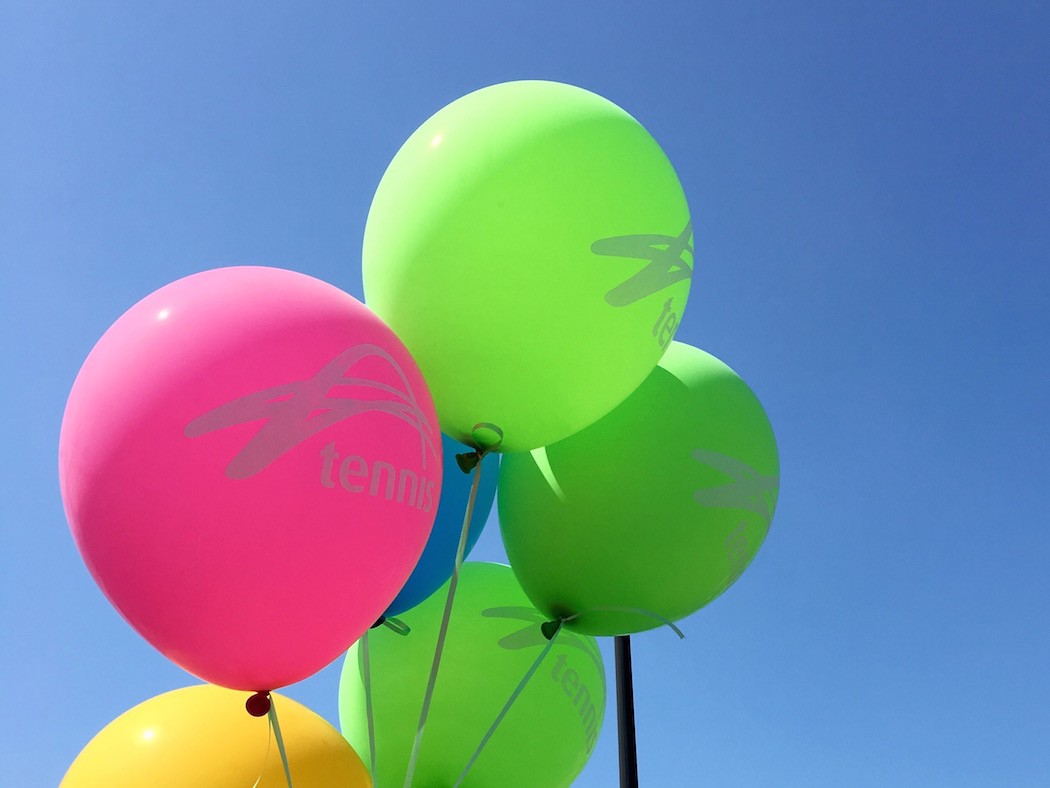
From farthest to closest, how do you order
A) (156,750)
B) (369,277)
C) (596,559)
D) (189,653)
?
(596,559) → (369,277) → (156,750) → (189,653)

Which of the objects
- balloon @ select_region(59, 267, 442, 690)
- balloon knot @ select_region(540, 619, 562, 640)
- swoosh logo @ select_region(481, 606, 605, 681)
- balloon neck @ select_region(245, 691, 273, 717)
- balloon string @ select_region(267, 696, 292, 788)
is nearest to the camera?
balloon @ select_region(59, 267, 442, 690)

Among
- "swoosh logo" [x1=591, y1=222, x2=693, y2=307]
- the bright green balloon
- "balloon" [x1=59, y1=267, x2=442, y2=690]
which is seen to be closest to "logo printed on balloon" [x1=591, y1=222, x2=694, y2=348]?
"swoosh logo" [x1=591, y1=222, x2=693, y2=307]

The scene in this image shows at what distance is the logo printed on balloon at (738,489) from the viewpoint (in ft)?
12.7

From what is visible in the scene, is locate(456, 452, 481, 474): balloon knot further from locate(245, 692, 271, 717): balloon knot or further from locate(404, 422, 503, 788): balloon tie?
locate(245, 692, 271, 717): balloon knot

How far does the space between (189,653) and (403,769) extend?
5.21 feet

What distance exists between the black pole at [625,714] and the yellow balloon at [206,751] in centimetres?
132

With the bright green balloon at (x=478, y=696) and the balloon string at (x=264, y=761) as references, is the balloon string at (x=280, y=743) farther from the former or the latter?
the bright green balloon at (x=478, y=696)

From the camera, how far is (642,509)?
3736 millimetres

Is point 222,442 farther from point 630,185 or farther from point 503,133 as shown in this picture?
point 630,185

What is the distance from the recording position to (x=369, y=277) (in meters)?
3.49

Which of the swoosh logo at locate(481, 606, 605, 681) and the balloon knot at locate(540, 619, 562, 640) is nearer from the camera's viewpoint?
the balloon knot at locate(540, 619, 562, 640)

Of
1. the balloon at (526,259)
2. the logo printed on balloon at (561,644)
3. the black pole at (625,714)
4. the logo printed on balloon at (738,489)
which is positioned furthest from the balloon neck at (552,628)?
the balloon at (526,259)

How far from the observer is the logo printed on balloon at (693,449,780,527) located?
12.7 ft

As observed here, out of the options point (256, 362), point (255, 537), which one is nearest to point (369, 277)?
point (256, 362)
